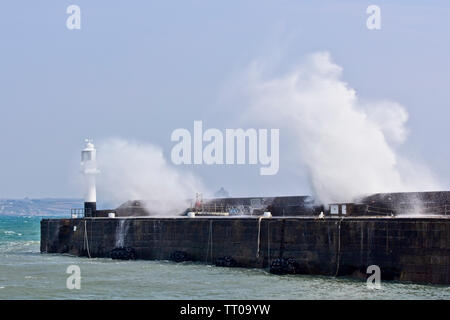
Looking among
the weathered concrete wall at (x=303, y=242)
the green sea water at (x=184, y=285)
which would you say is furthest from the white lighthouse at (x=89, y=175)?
the green sea water at (x=184, y=285)

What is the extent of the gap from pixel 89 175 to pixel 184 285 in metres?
22.4

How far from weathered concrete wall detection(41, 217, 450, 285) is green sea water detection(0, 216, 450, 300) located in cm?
89

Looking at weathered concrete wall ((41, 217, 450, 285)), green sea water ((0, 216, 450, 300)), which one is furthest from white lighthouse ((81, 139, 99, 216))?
green sea water ((0, 216, 450, 300))

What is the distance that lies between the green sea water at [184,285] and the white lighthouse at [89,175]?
12.4 m

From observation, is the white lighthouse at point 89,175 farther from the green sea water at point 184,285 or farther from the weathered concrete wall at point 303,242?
the green sea water at point 184,285

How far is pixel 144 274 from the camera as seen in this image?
35062 mm

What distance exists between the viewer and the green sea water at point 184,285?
90.9 ft

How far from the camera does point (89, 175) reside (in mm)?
51969

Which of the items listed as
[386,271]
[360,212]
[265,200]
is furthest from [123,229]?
[386,271]

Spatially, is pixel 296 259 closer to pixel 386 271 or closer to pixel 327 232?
pixel 327 232

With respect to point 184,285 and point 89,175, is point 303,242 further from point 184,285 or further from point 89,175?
point 89,175
